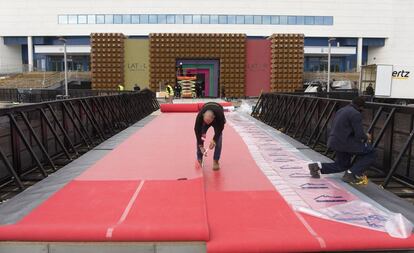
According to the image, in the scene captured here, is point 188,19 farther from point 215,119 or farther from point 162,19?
point 215,119

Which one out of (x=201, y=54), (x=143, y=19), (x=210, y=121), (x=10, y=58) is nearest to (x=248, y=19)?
(x=143, y=19)

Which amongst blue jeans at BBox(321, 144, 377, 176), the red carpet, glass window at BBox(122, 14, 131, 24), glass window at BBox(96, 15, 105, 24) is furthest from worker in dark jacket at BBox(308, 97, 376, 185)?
glass window at BBox(96, 15, 105, 24)

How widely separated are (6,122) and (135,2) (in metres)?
55.1

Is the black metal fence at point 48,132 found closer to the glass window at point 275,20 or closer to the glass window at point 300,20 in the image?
the glass window at point 275,20

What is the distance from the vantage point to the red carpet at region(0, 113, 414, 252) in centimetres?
421

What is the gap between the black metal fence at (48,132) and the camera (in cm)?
687

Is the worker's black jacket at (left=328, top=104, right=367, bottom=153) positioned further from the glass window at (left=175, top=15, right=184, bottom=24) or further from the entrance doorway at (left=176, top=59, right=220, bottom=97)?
the glass window at (left=175, top=15, right=184, bottom=24)

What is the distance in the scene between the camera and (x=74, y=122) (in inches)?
393

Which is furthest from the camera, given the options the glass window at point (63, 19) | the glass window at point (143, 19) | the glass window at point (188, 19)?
the glass window at point (63, 19)

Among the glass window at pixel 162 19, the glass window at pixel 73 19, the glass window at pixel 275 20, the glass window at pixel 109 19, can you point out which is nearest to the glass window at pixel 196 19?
the glass window at pixel 162 19

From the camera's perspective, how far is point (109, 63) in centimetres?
3772

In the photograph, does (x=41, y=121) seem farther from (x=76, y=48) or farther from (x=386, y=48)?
(x=386, y=48)

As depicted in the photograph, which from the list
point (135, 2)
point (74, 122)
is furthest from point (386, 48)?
point (74, 122)

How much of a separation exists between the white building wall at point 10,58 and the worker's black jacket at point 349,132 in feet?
219
